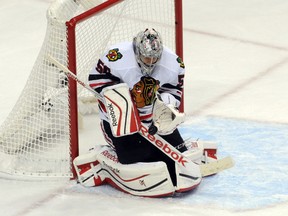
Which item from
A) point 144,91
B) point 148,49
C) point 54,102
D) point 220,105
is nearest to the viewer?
point 148,49

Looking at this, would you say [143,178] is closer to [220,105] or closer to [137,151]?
[137,151]

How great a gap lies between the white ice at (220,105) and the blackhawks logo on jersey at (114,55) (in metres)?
0.55

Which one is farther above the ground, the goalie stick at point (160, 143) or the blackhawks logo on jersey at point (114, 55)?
the blackhawks logo on jersey at point (114, 55)

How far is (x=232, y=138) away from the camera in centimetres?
526

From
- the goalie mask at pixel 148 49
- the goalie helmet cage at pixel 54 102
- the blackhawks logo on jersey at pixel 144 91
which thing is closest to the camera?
the goalie mask at pixel 148 49

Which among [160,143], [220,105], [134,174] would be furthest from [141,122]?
[220,105]

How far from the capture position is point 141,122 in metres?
4.71

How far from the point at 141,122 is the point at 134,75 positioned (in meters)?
0.20

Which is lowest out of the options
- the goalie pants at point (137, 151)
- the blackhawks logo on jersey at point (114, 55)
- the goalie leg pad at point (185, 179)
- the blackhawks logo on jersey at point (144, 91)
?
the goalie leg pad at point (185, 179)

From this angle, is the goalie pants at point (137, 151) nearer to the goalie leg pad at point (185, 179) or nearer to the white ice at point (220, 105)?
the goalie leg pad at point (185, 179)

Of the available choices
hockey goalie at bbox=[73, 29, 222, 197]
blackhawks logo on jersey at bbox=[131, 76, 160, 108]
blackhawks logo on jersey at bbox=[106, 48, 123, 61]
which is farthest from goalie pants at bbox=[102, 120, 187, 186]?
blackhawks logo on jersey at bbox=[106, 48, 123, 61]

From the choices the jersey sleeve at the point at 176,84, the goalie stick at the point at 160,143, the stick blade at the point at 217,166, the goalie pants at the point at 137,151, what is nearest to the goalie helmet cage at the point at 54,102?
the goalie stick at the point at 160,143

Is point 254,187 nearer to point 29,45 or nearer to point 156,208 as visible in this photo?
point 156,208

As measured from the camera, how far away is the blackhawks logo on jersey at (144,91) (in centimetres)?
468
